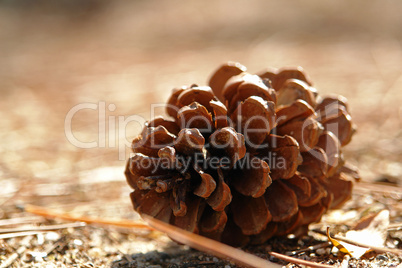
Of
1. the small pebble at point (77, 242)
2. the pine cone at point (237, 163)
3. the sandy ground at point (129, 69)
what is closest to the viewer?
the pine cone at point (237, 163)

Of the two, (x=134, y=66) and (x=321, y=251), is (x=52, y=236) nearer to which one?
(x=321, y=251)

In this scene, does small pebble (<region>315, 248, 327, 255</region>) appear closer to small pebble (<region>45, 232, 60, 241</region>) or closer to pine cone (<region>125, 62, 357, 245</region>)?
pine cone (<region>125, 62, 357, 245</region>)

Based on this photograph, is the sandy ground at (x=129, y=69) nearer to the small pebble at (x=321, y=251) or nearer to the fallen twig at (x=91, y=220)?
the fallen twig at (x=91, y=220)

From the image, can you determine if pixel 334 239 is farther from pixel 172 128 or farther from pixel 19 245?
pixel 19 245

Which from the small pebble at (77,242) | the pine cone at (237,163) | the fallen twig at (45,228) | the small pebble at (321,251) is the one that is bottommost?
the small pebble at (77,242)

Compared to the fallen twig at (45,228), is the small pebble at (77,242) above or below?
below

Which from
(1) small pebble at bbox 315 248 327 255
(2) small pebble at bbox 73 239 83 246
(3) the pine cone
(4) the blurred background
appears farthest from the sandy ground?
(1) small pebble at bbox 315 248 327 255

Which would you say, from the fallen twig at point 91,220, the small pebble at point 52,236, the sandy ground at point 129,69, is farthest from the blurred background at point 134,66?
the small pebble at point 52,236
